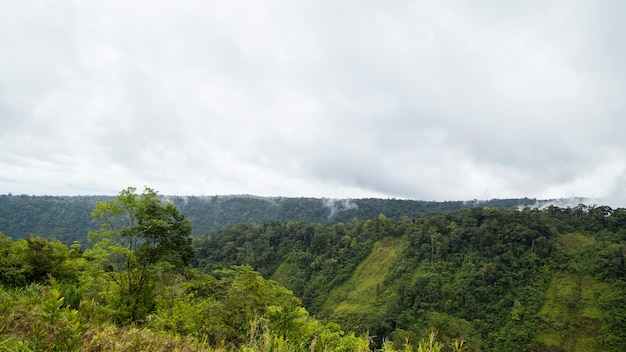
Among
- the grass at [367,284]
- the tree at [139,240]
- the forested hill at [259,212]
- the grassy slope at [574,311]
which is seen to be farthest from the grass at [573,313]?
the forested hill at [259,212]

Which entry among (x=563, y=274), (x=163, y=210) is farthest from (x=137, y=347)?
(x=563, y=274)

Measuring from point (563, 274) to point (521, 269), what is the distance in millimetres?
6708

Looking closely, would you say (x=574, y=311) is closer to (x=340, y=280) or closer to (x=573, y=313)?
(x=573, y=313)

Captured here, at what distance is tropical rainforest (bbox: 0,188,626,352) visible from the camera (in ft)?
33.3

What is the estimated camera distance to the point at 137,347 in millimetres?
3406

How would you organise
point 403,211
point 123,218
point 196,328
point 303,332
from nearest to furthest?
point 303,332 < point 196,328 < point 123,218 < point 403,211

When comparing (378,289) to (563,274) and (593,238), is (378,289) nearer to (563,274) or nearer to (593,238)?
(563,274)

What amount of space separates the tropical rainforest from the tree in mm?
66

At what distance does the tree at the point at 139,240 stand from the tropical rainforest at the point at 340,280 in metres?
0.07

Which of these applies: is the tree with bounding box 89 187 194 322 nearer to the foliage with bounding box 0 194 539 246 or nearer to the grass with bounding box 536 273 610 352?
the grass with bounding box 536 273 610 352

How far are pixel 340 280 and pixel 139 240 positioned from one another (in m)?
67.2

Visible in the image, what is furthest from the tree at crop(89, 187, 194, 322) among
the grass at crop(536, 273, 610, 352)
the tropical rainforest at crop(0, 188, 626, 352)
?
the grass at crop(536, 273, 610, 352)

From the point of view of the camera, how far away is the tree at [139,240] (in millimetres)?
14250

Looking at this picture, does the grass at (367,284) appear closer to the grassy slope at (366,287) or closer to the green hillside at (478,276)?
the grassy slope at (366,287)
